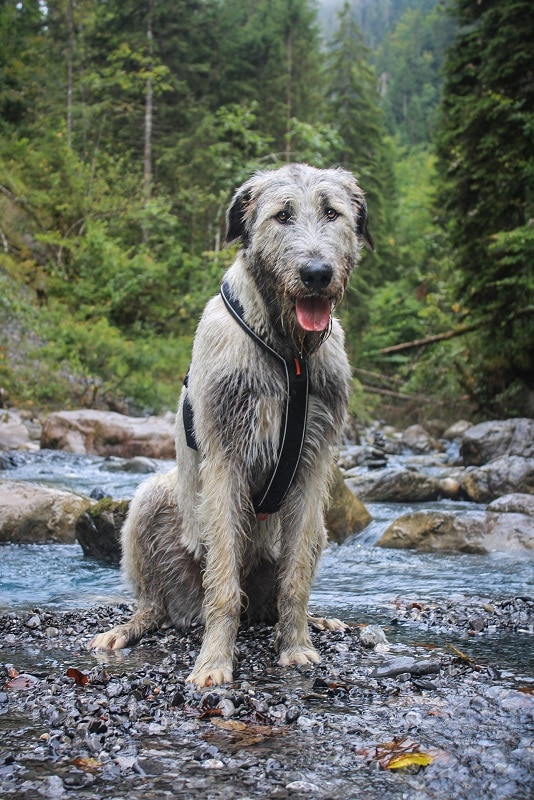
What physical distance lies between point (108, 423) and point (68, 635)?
34.1 ft

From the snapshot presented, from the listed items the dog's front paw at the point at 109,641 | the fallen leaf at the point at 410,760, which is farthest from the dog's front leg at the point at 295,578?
the fallen leaf at the point at 410,760

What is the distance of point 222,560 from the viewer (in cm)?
380

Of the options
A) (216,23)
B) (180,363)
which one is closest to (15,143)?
(180,363)

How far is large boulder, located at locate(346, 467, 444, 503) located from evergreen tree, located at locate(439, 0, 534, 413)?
163 inches

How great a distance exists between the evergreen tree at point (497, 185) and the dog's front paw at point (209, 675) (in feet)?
33.8

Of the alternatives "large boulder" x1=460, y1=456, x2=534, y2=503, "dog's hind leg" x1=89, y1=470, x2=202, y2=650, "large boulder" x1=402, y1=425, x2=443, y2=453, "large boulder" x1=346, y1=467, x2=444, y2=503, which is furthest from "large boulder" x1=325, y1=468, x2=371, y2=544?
"large boulder" x1=402, y1=425, x2=443, y2=453

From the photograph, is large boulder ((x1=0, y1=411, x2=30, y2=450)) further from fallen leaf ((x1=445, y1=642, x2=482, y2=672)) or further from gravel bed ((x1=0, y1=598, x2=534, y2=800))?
fallen leaf ((x1=445, y1=642, x2=482, y2=672))

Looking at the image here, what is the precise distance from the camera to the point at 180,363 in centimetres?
2139

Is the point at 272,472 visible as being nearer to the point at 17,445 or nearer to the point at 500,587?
the point at 500,587

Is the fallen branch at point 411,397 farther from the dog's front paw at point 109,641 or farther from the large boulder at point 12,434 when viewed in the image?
the dog's front paw at point 109,641

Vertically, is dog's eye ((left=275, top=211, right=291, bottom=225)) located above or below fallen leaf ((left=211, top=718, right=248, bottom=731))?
above

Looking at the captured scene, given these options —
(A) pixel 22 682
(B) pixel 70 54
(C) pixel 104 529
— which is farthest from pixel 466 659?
(B) pixel 70 54

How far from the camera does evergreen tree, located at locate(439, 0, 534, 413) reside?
13539 mm

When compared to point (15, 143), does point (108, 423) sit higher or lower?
lower
